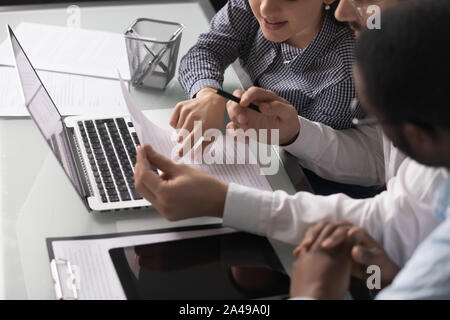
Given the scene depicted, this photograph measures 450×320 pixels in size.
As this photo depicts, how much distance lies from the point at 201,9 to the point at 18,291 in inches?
45.4

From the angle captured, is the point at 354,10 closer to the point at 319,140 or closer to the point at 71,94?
the point at 319,140

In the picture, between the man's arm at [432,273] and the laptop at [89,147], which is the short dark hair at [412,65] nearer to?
the man's arm at [432,273]

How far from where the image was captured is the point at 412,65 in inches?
36.4

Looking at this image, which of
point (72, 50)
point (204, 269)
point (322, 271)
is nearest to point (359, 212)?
point (322, 271)

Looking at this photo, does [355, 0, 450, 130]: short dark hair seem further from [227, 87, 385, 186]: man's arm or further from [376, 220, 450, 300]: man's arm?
[227, 87, 385, 186]: man's arm

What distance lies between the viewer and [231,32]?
1.73 metres

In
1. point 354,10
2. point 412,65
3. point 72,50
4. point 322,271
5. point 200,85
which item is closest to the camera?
point 412,65

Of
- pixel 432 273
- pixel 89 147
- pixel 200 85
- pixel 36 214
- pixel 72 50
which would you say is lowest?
pixel 432 273

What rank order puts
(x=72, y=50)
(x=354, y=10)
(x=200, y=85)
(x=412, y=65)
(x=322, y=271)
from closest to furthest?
(x=412, y=65) < (x=322, y=271) < (x=354, y=10) < (x=200, y=85) < (x=72, y=50)

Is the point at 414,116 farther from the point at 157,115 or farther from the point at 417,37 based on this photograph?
the point at 157,115

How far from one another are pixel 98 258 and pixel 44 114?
304mm

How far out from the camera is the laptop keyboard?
4.16 feet

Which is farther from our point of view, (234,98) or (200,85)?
(200,85)

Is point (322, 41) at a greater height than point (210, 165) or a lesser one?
greater
